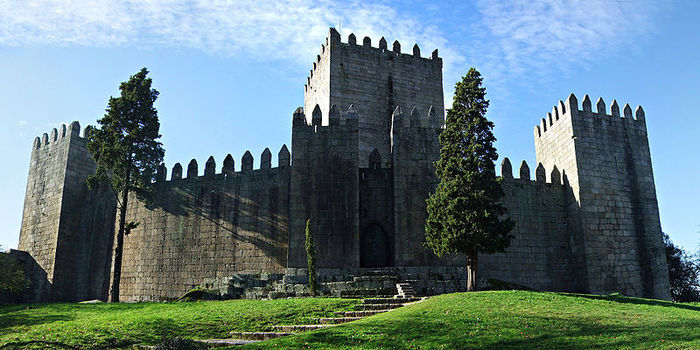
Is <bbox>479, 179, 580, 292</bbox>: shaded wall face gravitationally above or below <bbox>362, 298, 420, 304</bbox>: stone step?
above

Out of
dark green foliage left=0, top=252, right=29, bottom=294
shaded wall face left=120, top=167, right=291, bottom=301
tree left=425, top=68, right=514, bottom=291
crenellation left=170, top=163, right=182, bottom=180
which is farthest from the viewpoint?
crenellation left=170, top=163, right=182, bottom=180

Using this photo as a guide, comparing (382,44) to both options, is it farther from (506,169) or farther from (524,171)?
(524,171)

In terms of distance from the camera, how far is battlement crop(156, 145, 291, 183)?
27.4 m

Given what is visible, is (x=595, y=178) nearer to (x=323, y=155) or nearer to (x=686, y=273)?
(x=686, y=273)

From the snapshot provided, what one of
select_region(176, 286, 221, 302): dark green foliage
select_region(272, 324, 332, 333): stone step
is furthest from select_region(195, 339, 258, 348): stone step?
select_region(176, 286, 221, 302): dark green foliage

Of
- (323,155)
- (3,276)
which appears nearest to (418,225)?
(323,155)

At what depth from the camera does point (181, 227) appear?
2823 centimetres

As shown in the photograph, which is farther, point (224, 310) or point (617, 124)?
point (617, 124)

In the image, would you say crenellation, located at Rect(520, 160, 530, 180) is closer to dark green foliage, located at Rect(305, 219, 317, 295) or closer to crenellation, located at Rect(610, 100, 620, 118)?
crenellation, located at Rect(610, 100, 620, 118)

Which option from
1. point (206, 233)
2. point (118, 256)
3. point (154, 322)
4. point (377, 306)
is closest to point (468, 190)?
point (377, 306)

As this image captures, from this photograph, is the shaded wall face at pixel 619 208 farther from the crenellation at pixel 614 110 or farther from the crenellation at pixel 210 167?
the crenellation at pixel 210 167

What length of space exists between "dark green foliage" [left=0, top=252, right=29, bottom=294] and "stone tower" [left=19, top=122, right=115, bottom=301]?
55.9 inches

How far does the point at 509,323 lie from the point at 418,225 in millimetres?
10481

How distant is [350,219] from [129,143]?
11755 mm
